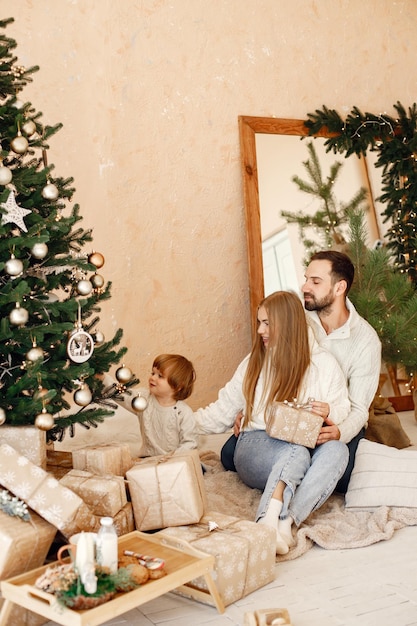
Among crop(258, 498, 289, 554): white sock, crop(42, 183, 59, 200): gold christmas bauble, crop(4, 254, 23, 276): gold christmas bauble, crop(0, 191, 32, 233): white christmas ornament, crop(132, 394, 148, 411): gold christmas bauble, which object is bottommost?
crop(258, 498, 289, 554): white sock

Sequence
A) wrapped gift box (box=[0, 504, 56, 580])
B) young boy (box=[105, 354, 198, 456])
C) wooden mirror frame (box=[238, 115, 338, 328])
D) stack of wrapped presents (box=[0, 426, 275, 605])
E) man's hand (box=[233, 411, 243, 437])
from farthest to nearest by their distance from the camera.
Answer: wooden mirror frame (box=[238, 115, 338, 328]) → young boy (box=[105, 354, 198, 456]) → man's hand (box=[233, 411, 243, 437]) → stack of wrapped presents (box=[0, 426, 275, 605]) → wrapped gift box (box=[0, 504, 56, 580])

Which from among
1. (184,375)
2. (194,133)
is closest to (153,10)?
(194,133)

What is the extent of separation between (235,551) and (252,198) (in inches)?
121

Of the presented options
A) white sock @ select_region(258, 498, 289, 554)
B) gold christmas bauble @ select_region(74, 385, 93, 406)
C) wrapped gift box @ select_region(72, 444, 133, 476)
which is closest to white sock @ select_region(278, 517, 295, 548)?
white sock @ select_region(258, 498, 289, 554)

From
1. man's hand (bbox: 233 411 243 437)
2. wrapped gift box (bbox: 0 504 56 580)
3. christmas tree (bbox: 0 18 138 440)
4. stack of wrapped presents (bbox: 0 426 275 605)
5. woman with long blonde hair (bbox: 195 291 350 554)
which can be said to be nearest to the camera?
wrapped gift box (bbox: 0 504 56 580)

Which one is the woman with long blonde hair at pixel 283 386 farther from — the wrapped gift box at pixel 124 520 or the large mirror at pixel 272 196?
the large mirror at pixel 272 196

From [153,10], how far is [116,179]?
1.13 m

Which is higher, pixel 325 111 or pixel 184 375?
pixel 325 111

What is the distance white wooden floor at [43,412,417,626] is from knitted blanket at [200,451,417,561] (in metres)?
0.05

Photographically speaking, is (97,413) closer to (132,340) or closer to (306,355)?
(306,355)

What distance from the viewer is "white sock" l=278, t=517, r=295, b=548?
230 centimetres

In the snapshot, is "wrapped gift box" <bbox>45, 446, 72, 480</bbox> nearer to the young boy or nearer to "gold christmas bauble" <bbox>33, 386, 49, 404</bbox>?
"gold christmas bauble" <bbox>33, 386, 49, 404</bbox>

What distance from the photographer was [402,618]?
1.77 metres

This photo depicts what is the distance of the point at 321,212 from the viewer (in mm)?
4781
